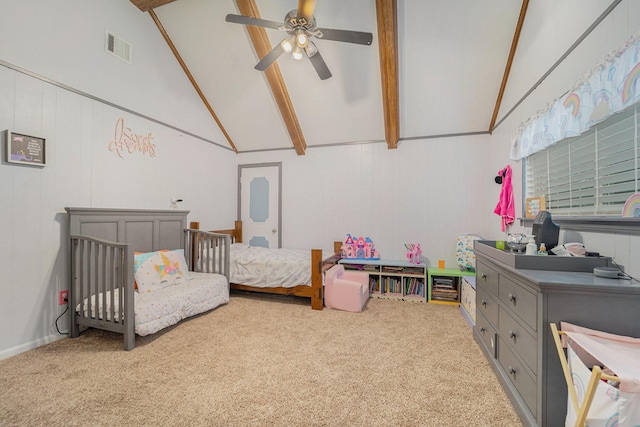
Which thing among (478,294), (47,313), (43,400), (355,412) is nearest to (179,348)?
(43,400)

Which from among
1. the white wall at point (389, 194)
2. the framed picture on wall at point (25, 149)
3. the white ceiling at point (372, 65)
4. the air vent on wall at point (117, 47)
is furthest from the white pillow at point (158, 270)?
the white ceiling at point (372, 65)

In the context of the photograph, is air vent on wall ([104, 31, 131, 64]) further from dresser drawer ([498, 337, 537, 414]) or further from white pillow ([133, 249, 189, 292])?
dresser drawer ([498, 337, 537, 414])

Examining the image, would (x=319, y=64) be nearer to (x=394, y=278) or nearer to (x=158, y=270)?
(x=158, y=270)

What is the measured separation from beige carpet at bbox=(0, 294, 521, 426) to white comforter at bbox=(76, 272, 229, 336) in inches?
6.3

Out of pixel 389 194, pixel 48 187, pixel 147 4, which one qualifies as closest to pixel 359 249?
pixel 389 194

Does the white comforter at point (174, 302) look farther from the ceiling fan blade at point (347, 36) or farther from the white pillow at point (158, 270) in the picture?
the ceiling fan blade at point (347, 36)

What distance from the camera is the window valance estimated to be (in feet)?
4.45

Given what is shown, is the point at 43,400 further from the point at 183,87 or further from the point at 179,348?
the point at 183,87

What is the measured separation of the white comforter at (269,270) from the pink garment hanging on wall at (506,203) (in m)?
2.36

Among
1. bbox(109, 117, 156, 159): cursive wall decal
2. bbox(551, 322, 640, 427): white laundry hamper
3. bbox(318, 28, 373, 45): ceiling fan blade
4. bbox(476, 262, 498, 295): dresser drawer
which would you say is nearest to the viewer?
bbox(551, 322, 640, 427): white laundry hamper

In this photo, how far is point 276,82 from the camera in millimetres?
3723

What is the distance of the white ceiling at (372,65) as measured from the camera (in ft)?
9.07

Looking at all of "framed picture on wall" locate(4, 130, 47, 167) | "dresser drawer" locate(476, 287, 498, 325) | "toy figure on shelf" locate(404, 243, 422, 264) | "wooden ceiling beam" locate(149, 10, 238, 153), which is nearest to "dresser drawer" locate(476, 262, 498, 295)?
"dresser drawer" locate(476, 287, 498, 325)

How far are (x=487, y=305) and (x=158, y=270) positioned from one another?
3.09 metres
